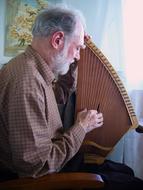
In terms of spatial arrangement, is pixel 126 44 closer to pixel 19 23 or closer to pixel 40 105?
pixel 19 23

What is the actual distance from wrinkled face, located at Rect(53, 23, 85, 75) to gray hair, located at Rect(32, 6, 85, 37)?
3 cm

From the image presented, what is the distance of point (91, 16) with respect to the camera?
6.12ft

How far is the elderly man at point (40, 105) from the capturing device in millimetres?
1026

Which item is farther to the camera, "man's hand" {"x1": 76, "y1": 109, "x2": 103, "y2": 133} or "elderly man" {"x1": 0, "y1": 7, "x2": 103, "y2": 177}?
"man's hand" {"x1": 76, "y1": 109, "x2": 103, "y2": 133}

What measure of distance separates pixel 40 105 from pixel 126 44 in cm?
94

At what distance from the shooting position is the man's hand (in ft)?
4.19

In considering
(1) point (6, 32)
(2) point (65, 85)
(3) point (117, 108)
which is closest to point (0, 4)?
(1) point (6, 32)

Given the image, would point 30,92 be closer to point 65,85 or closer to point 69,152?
point 69,152

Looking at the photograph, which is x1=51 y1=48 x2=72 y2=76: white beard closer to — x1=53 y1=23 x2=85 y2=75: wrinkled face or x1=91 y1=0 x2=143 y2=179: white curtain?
x1=53 y1=23 x2=85 y2=75: wrinkled face

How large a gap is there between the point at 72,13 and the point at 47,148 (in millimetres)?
573

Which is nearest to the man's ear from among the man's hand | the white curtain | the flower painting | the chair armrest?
the man's hand

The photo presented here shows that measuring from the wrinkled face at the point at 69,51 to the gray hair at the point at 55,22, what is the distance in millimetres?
31

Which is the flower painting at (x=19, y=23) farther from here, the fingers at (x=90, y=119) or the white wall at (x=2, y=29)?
the fingers at (x=90, y=119)

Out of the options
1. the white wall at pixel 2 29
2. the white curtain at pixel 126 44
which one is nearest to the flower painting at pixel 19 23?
the white wall at pixel 2 29
